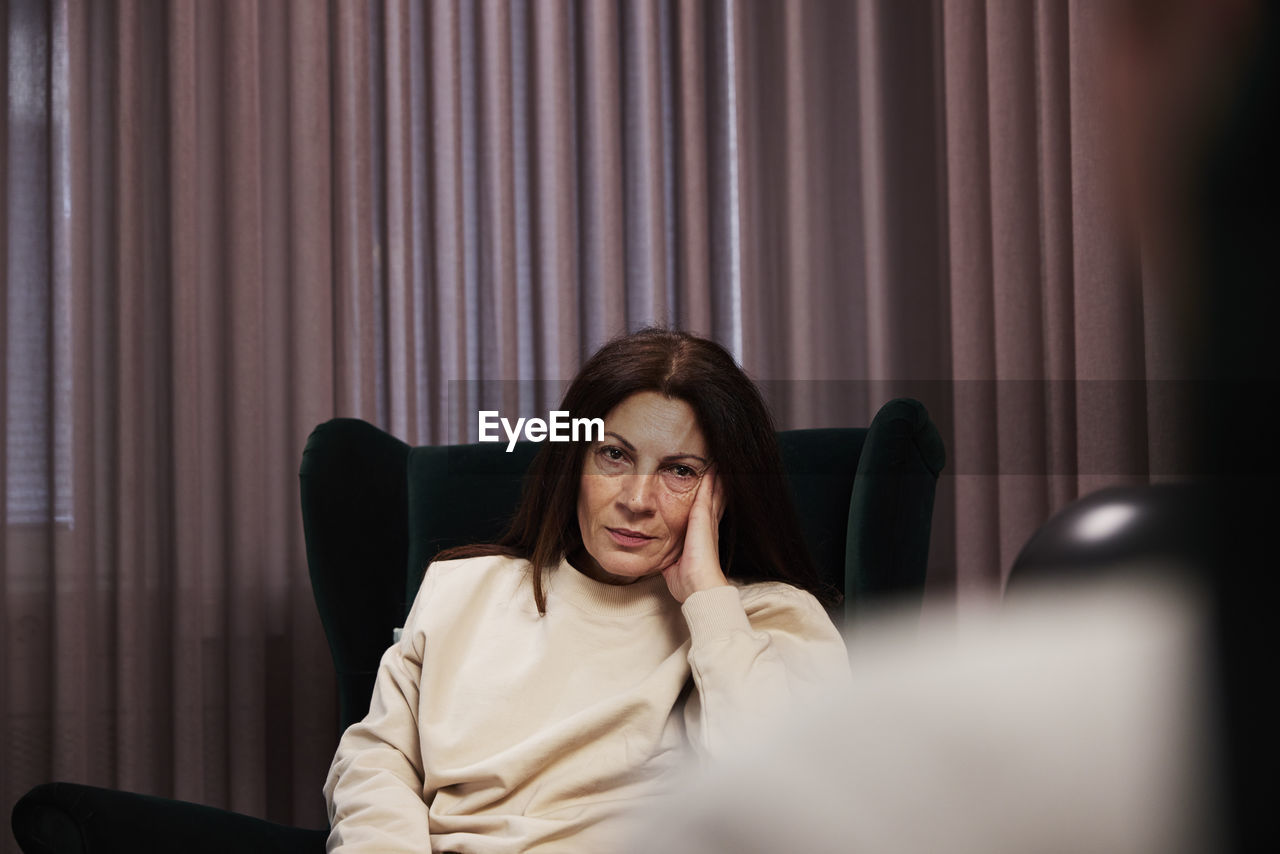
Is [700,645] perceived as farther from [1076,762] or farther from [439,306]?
[439,306]

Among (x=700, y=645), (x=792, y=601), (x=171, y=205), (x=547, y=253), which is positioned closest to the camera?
(x=700, y=645)

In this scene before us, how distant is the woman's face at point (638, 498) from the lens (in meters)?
0.98

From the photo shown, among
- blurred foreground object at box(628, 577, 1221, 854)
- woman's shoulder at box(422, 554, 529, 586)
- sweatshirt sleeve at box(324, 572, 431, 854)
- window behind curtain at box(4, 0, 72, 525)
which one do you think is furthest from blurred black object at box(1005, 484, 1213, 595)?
window behind curtain at box(4, 0, 72, 525)

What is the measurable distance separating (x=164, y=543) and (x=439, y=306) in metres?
0.63

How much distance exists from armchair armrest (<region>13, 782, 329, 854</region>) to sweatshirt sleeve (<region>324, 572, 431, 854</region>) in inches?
4.6

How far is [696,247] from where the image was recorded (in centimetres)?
194

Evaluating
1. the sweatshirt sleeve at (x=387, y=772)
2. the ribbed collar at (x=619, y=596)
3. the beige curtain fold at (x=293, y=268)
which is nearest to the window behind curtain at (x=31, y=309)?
the beige curtain fold at (x=293, y=268)

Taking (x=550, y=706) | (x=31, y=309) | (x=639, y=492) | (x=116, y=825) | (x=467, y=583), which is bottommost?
(x=116, y=825)

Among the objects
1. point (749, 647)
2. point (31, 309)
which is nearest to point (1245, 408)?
point (749, 647)

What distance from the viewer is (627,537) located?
102 cm

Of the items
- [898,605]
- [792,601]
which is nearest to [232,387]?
[792,601]

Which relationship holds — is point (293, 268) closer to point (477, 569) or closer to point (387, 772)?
point (477, 569)

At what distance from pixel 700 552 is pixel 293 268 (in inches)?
46.4

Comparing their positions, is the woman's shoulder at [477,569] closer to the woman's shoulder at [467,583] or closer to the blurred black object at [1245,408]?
the woman's shoulder at [467,583]
